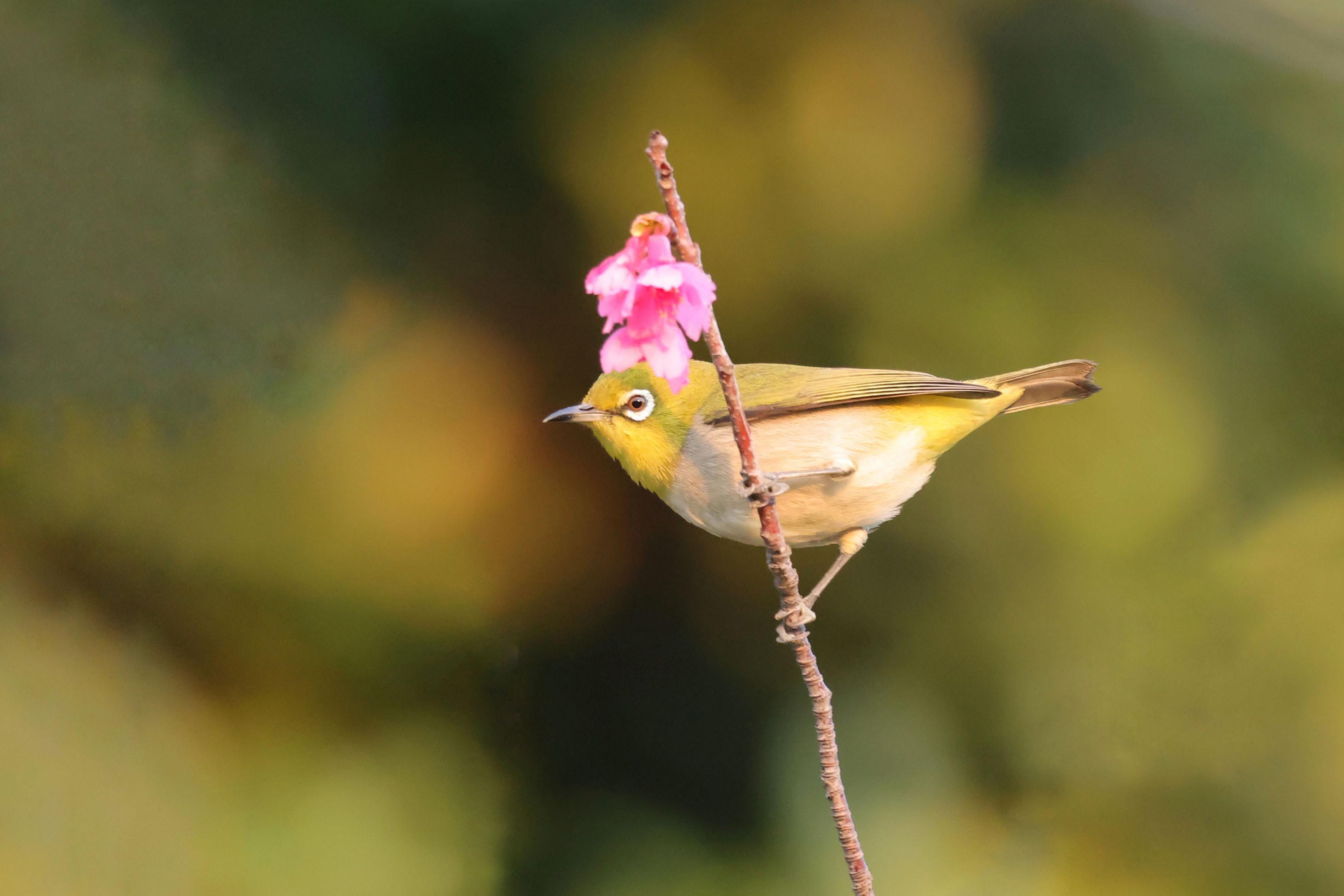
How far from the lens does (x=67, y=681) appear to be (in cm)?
184

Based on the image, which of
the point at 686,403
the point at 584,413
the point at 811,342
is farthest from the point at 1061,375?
the point at 811,342

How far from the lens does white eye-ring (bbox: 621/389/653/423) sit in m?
1.17

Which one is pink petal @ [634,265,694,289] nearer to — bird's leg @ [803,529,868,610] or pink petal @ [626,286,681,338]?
pink petal @ [626,286,681,338]

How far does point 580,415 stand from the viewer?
3.76 ft

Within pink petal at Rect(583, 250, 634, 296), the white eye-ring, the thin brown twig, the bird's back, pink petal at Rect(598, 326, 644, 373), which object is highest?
the white eye-ring

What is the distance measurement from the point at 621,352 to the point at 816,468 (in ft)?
1.48

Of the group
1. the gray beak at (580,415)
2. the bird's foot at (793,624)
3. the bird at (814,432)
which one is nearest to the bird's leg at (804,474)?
the bird at (814,432)

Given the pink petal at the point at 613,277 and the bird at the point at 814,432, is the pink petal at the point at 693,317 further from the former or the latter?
the bird at the point at 814,432

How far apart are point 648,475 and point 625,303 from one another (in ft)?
1.53

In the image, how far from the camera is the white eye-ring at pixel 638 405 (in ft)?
3.83

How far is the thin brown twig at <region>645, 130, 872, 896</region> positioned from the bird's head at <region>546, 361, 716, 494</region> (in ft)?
0.73

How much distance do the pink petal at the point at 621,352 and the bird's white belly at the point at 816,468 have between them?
350 mm

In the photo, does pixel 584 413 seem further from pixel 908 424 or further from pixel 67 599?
pixel 67 599

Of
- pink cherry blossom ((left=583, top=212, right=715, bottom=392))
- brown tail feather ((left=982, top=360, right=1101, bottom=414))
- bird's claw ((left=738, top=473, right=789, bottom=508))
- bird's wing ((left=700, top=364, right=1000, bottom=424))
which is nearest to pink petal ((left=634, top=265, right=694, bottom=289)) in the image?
pink cherry blossom ((left=583, top=212, right=715, bottom=392))
